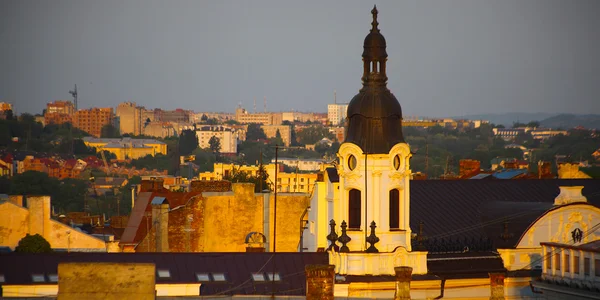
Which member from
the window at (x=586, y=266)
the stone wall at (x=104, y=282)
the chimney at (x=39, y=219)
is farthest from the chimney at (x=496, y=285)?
the chimney at (x=39, y=219)

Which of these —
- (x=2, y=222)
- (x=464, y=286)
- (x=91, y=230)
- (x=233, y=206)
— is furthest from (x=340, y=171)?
(x=91, y=230)

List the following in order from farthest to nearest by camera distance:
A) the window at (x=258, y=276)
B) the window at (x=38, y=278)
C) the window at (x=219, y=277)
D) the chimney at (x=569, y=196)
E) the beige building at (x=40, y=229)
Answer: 1. the beige building at (x=40, y=229)
2. the chimney at (x=569, y=196)
3. the window at (x=258, y=276)
4. the window at (x=219, y=277)
5. the window at (x=38, y=278)

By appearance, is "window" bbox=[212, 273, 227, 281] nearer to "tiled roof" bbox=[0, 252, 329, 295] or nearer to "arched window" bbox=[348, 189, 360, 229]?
"tiled roof" bbox=[0, 252, 329, 295]

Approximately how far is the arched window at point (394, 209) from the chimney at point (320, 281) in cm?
984

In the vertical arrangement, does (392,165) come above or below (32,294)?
above

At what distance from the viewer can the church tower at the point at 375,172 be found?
52844 mm

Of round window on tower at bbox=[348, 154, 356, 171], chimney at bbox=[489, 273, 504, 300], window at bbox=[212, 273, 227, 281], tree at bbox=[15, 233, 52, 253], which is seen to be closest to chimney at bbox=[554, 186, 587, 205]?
round window on tower at bbox=[348, 154, 356, 171]

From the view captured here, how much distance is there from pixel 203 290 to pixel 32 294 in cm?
495

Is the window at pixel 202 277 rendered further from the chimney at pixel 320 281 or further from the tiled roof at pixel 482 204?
the chimney at pixel 320 281

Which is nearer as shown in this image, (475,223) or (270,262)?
(270,262)

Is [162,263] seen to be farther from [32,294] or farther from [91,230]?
[91,230]

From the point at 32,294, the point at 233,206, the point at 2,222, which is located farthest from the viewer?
the point at 2,222

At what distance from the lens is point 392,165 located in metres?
53.0

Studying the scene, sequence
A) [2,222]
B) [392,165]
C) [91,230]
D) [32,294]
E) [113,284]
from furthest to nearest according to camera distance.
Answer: [91,230] < [2,222] < [392,165] < [32,294] < [113,284]
